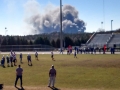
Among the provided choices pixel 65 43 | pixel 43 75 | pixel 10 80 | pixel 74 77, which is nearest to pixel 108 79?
pixel 74 77

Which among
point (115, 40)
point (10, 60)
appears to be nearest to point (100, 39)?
point (115, 40)

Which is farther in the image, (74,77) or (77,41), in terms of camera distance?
(77,41)

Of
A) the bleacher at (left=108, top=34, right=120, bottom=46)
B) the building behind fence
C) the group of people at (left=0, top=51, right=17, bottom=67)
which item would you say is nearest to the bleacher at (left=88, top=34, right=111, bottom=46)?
the bleacher at (left=108, top=34, right=120, bottom=46)

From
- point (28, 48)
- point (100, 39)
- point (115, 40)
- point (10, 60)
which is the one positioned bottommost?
point (10, 60)

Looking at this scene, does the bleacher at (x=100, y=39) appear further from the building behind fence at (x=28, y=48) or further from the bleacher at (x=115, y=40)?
the building behind fence at (x=28, y=48)

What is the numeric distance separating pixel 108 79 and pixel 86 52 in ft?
138

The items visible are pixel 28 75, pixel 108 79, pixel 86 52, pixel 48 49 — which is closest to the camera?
pixel 108 79

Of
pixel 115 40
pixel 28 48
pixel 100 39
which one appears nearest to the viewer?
pixel 115 40

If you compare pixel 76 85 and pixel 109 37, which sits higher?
pixel 109 37

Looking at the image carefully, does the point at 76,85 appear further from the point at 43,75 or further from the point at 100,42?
the point at 100,42

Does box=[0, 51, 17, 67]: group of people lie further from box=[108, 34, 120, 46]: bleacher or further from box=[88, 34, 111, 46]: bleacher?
box=[88, 34, 111, 46]: bleacher

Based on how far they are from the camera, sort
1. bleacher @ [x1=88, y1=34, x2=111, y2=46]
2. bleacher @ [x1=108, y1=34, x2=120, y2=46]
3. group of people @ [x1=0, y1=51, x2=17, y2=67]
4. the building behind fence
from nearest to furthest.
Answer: group of people @ [x1=0, y1=51, x2=17, y2=67] → bleacher @ [x1=108, y1=34, x2=120, y2=46] → the building behind fence → bleacher @ [x1=88, y1=34, x2=111, y2=46]

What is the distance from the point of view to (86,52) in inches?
2800

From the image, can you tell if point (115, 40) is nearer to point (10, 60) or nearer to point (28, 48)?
point (28, 48)
